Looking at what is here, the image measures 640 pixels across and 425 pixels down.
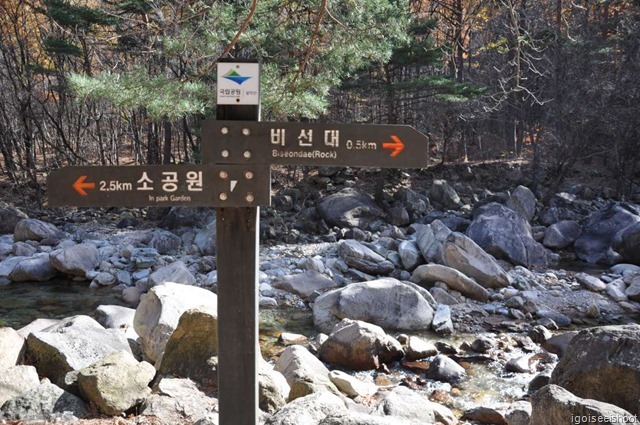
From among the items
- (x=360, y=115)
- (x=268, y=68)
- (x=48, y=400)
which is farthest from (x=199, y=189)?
(x=360, y=115)

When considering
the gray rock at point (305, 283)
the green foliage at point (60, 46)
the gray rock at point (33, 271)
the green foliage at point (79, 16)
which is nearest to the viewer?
→ the gray rock at point (305, 283)

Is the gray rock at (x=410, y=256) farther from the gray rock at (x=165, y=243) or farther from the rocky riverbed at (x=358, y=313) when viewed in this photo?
the gray rock at (x=165, y=243)

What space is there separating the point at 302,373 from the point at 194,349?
998 millimetres

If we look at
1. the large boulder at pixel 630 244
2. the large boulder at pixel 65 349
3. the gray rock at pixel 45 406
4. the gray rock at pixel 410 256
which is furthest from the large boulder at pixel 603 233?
the gray rock at pixel 45 406

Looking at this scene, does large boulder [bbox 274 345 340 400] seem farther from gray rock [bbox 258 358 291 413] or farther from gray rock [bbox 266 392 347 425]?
gray rock [bbox 266 392 347 425]

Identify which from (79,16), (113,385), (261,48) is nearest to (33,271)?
(79,16)

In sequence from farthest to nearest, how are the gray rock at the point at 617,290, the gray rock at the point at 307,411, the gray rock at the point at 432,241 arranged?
the gray rock at the point at 432,241 → the gray rock at the point at 617,290 → the gray rock at the point at 307,411

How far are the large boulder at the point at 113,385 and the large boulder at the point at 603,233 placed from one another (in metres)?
9.64

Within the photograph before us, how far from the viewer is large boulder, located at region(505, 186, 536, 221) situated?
43.8 ft

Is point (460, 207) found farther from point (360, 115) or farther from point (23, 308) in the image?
point (23, 308)

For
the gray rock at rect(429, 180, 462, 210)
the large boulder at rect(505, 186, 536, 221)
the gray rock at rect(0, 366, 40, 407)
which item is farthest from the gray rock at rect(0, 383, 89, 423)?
the gray rock at rect(429, 180, 462, 210)

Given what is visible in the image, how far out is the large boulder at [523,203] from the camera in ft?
43.8

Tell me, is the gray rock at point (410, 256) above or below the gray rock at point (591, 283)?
above

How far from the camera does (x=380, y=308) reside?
7484 millimetres
